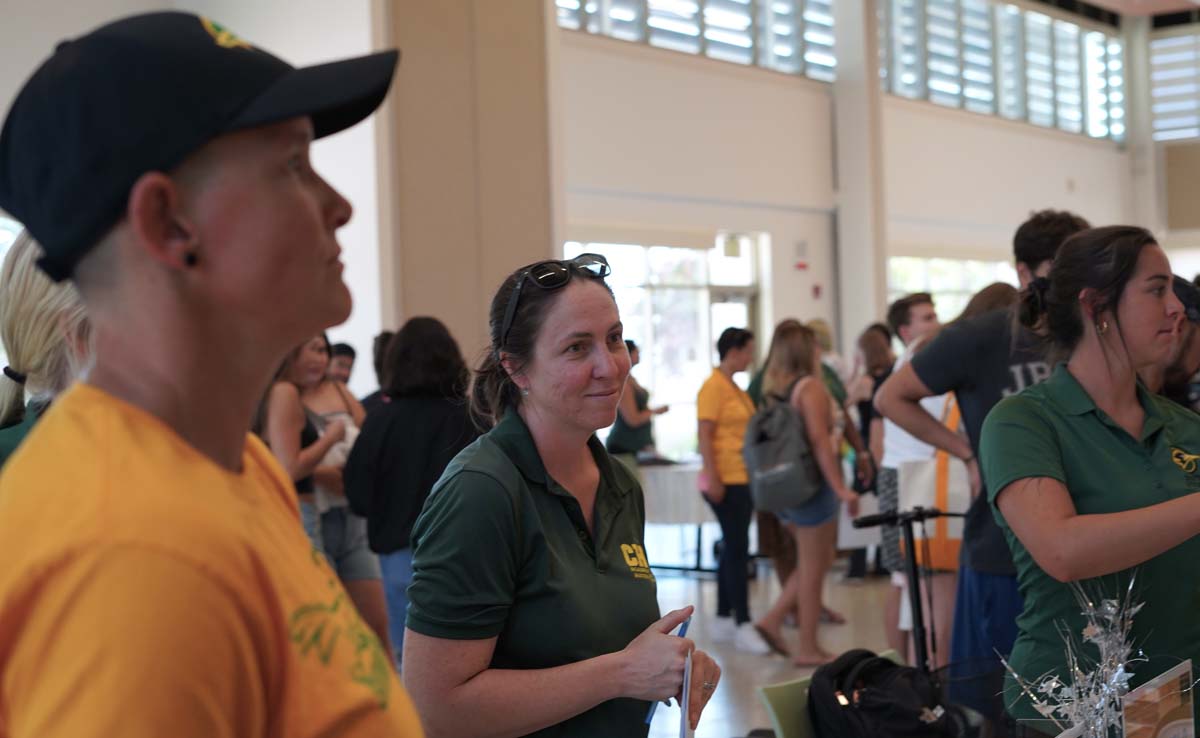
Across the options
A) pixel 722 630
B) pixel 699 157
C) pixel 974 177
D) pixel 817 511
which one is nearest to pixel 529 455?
pixel 817 511

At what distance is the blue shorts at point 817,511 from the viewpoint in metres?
5.57

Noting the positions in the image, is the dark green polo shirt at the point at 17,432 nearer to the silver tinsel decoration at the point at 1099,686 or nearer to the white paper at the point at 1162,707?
the silver tinsel decoration at the point at 1099,686

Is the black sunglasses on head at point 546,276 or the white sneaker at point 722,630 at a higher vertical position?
the black sunglasses on head at point 546,276

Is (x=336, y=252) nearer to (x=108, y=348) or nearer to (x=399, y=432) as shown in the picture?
(x=108, y=348)

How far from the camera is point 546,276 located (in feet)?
5.76

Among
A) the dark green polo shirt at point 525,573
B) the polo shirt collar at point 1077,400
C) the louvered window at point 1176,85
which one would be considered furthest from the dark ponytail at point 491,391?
the louvered window at point 1176,85

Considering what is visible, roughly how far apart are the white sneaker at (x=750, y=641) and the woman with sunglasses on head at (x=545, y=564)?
13.9 ft

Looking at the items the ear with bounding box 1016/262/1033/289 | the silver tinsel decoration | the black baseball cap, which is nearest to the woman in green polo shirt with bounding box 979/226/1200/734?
the silver tinsel decoration

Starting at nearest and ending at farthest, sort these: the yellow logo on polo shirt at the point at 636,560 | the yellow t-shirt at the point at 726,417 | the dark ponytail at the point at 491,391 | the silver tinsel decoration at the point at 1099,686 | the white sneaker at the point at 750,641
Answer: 1. the silver tinsel decoration at the point at 1099,686
2. the yellow logo on polo shirt at the point at 636,560
3. the dark ponytail at the point at 491,391
4. the white sneaker at the point at 750,641
5. the yellow t-shirt at the point at 726,417

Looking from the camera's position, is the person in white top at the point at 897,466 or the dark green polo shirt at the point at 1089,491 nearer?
the dark green polo shirt at the point at 1089,491

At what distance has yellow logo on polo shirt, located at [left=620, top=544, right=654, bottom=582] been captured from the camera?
170 centimetres

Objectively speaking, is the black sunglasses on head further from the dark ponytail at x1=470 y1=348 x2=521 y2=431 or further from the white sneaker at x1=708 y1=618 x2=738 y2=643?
the white sneaker at x1=708 y1=618 x2=738 y2=643

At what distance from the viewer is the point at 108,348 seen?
702 mm

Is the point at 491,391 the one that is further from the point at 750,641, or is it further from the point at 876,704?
the point at 750,641
